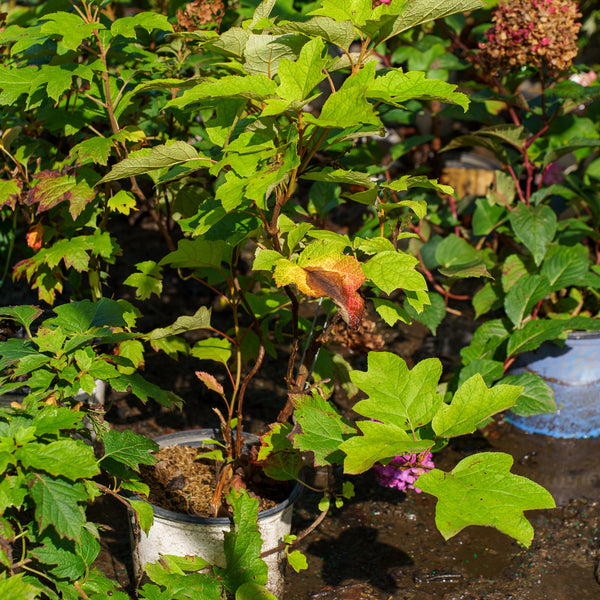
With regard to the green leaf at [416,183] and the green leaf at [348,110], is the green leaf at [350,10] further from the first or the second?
the green leaf at [416,183]

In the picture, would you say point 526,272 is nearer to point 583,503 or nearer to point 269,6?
point 583,503

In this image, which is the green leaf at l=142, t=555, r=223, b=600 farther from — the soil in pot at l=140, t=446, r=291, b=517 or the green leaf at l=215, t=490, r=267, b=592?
the soil in pot at l=140, t=446, r=291, b=517

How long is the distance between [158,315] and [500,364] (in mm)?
1763

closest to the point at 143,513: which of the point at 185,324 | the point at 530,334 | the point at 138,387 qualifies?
the point at 138,387

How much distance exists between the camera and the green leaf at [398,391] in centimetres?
131

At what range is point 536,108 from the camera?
8.91 ft

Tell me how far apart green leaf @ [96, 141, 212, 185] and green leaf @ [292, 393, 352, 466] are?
56 centimetres

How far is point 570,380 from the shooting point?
256 centimetres

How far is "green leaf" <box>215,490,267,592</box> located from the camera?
4.73 ft

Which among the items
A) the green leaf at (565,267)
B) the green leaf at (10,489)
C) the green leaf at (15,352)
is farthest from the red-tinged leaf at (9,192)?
the green leaf at (565,267)

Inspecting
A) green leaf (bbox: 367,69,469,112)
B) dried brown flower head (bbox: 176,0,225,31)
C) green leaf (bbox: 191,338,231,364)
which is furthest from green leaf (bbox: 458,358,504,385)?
dried brown flower head (bbox: 176,0,225,31)

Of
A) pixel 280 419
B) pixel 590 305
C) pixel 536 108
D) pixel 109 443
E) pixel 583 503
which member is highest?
pixel 536 108

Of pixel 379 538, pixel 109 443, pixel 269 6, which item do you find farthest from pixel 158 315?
pixel 269 6

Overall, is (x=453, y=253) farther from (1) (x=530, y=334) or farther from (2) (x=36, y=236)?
(2) (x=36, y=236)
